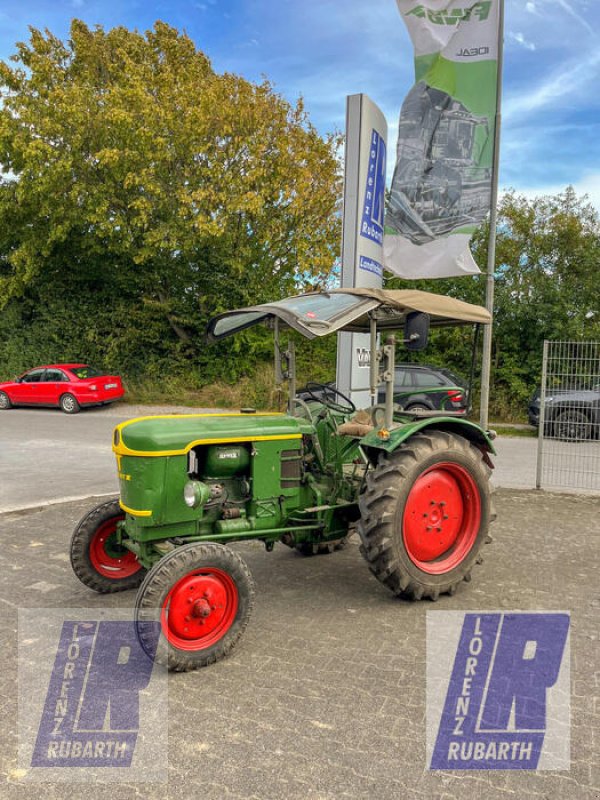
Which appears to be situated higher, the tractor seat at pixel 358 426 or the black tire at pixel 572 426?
the tractor seat at pixel 358 426

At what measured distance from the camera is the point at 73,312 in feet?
66.8

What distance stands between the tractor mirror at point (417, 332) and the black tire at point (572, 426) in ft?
13.8

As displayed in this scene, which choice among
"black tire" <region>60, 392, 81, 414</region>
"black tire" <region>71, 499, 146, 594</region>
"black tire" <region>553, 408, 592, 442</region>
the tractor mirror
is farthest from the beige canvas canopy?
"black tire" <region>60, 392, 81, 414</region>

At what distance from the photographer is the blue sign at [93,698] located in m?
2.60

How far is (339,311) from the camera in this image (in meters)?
3.93

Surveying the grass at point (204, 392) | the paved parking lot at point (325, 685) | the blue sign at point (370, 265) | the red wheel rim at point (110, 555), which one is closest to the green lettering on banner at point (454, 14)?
the blue sign at point (370, 265)

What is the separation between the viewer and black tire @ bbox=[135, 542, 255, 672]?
3.14 meters

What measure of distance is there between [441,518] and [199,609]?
1.80 metres

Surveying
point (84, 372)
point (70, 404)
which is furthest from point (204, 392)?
point (70, 404)

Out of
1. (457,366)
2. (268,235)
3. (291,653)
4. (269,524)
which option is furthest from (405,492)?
(268,235)

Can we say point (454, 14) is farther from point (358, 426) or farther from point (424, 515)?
point (424, 515)

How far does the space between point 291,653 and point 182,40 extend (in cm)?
2109

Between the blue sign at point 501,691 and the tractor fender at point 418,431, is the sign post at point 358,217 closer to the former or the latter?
the tractor fender at point 418,431

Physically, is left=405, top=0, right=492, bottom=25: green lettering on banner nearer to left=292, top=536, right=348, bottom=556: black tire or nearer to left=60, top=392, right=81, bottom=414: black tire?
left=292, top=536, right=348, bottom=556: black tire
